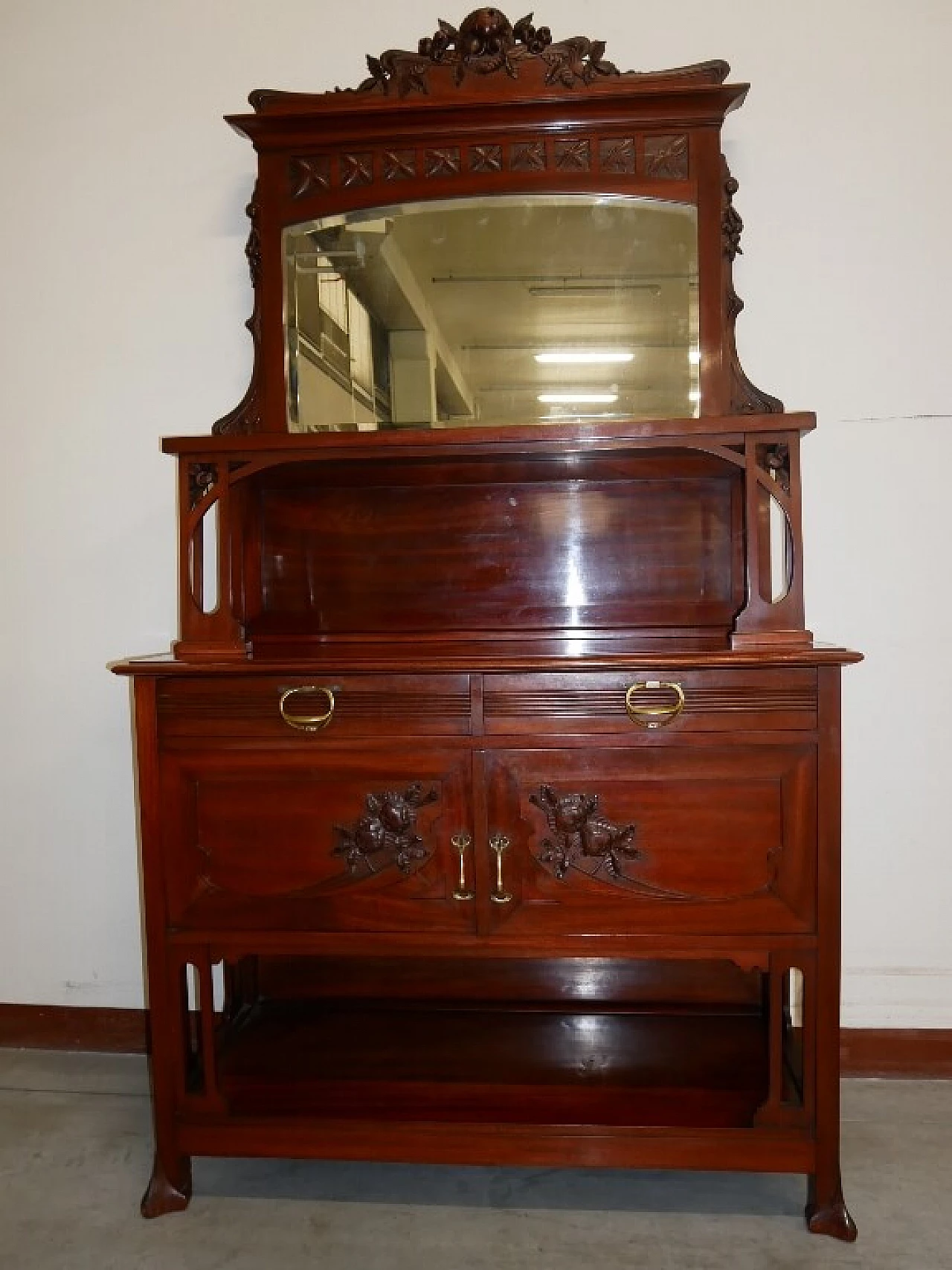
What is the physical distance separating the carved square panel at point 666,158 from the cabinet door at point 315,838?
49.6 inches

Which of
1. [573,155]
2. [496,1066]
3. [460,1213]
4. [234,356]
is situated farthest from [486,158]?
[460,1213]

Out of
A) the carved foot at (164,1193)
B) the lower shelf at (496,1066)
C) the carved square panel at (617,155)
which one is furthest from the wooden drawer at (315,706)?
the carved square panel at (617,155)

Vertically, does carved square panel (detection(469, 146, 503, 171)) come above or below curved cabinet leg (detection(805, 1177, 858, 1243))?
above

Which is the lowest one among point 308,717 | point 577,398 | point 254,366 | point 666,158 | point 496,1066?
point 496,1066

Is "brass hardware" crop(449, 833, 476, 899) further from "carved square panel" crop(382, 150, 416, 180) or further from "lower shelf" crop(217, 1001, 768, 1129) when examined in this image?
"carved square panel" crop(382, 150, 416, 180)

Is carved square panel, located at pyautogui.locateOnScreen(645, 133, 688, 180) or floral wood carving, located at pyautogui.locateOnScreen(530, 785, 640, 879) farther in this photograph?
carved square panel, located at pyautogui.locateOnScreen(645, 133, 688, 180)

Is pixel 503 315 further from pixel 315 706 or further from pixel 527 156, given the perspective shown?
pixel 315 706

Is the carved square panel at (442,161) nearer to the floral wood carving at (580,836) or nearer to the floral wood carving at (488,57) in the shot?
the floral wood carving at (488,57)

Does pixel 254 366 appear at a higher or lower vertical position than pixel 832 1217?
higher

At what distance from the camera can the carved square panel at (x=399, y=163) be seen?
1.80m

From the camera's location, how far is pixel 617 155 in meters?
1.75

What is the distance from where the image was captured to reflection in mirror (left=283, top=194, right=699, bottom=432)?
1758 mm

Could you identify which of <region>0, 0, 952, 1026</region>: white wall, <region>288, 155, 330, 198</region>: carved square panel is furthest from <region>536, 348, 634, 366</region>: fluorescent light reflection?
<region>288, 155, 330, 198</region>: carved square panel

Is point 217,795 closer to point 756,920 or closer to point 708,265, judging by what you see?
point 756,920
